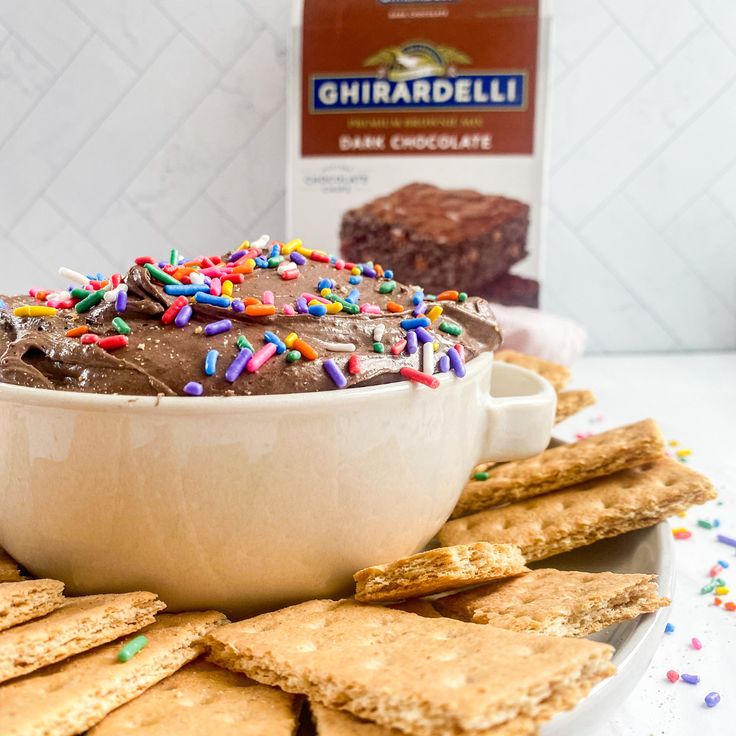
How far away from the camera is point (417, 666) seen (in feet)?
2.76


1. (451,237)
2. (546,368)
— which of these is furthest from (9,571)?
(451,237)

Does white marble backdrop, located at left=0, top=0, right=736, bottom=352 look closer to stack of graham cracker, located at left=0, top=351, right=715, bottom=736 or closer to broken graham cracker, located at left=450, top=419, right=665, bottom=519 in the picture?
broken graham cracker, located at left=450, top=419, right=665, bottom=519

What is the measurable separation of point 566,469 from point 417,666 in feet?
2.12

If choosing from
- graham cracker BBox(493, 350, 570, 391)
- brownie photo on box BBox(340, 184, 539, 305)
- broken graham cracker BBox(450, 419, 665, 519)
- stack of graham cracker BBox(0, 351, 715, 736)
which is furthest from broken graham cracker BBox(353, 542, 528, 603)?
brownie photo on box BBox(340, 184, 539, 305)

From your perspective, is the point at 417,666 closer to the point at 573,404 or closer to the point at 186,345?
the point at 186,345

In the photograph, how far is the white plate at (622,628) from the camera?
83 centimetres

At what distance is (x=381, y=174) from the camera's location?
290 cm

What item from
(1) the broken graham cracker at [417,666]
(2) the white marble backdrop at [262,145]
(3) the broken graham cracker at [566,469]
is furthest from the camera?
(2) the white marble backdrop at [262,145]

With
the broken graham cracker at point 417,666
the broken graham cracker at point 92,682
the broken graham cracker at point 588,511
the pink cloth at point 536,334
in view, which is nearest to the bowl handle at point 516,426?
the broken graham cracker at point 588,511

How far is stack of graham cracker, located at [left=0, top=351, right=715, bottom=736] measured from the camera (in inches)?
31.0

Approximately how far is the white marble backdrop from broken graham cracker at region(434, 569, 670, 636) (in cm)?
255

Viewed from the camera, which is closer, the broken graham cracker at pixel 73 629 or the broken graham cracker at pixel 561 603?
the broken graham cracker at pixel 73 629

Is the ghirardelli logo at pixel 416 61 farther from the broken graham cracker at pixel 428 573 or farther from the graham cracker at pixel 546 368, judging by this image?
the broken graham cracker at pixel 428 573

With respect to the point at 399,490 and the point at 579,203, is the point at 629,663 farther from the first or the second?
the point at 579,203
